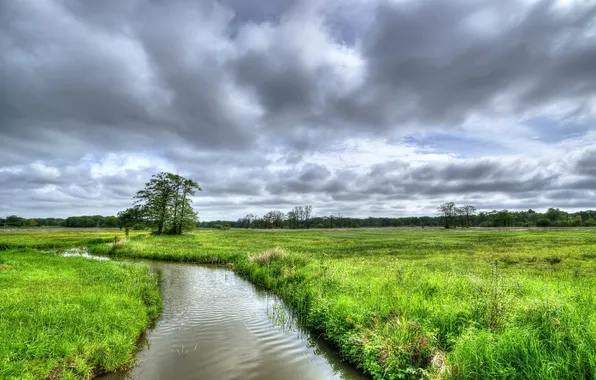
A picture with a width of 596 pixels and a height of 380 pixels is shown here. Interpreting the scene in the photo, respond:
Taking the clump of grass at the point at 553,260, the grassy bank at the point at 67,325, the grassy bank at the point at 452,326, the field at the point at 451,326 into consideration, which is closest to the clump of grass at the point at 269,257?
the field at the point at 451,326

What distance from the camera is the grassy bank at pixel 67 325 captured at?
8.23m

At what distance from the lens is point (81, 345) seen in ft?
30.6

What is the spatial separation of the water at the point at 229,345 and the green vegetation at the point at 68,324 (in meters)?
0.69

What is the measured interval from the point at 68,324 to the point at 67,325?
0.07m

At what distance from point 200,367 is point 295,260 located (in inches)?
591

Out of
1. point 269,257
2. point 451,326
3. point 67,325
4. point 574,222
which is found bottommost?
point 67,325

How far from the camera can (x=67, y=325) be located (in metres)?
10.3

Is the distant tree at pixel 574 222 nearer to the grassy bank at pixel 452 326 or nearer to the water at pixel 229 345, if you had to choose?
the grassy bank at pixel 452 326

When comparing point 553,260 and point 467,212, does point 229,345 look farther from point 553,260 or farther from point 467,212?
point 467,212

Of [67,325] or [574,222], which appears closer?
[67,325]

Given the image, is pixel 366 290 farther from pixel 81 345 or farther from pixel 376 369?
pixel 81 345

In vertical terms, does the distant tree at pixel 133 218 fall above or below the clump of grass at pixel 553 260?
above

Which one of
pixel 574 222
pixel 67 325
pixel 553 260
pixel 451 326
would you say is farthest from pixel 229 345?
pixel 574 222

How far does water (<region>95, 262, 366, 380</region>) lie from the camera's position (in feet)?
30.7
